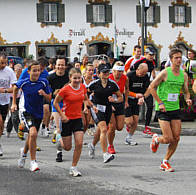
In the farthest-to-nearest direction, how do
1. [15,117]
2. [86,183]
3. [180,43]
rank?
[180,43], [15,117], [86,183]

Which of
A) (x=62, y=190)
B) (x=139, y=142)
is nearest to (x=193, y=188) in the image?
(x=62, y=190)

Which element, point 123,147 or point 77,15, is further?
point 77,15

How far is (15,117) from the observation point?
371 inches

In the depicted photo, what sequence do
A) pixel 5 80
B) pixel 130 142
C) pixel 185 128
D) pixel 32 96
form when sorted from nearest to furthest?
pixel 32 96 → pixel 5 80 → pixel 130 142 → pixel 185 128

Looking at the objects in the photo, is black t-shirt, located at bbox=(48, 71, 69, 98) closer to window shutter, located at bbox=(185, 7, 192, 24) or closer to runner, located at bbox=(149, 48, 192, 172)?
runner, located at bbox=(149, 48, 192, 172)

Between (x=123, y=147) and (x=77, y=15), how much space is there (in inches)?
934

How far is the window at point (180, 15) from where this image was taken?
34.8 meters

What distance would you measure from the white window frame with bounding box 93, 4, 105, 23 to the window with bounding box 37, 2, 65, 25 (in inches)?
92.2

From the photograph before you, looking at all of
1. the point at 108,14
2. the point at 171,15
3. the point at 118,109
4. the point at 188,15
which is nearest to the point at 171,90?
the point at 118,109

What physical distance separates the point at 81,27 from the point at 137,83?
74.9 feet

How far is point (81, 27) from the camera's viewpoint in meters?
32.2

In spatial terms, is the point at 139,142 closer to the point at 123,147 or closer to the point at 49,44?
the point at 123,147

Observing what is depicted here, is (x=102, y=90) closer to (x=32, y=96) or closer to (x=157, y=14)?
(x=32, y=96)

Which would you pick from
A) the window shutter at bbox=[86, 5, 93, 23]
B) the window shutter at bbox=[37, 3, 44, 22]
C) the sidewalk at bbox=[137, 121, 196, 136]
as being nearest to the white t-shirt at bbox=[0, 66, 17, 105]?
the sidewalk at bbox=[137, 121, 196, 136]
